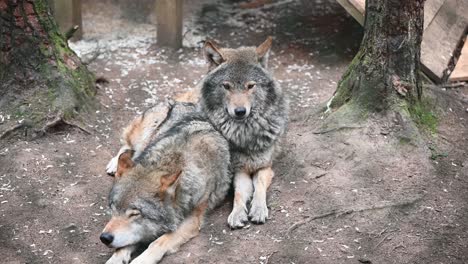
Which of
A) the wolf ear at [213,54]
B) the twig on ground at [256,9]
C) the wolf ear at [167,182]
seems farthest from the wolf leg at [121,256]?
the twig on ground at [256,9]

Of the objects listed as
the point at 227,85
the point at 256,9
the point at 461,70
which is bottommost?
the point at 256,9

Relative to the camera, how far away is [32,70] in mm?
6520

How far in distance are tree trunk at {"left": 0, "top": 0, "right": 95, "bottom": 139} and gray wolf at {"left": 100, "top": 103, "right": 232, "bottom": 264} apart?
1392 millimetres

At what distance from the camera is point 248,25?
9.59 meters

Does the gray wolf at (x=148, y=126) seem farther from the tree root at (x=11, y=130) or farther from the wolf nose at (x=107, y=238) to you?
the wolf nose at (x=107, y=238)

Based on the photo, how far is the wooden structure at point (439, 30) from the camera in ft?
24.1

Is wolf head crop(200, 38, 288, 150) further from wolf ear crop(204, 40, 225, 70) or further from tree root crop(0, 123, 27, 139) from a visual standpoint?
tree root crop(0, 123, 27, 139)

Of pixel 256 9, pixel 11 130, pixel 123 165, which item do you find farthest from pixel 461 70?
pixel 11 130

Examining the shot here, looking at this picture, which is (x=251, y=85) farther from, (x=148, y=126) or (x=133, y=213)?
(x=133, y=213)

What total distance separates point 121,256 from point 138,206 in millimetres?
425

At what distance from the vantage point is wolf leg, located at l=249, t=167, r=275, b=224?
17.3 ft

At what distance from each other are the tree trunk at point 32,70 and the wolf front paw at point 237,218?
2265 millimetres

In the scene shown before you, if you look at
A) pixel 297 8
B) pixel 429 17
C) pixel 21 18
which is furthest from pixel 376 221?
pixel 297 8

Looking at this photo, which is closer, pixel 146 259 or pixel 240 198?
pixel 146 259
